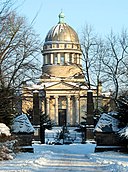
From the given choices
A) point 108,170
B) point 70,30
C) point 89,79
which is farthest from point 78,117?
point 108,170

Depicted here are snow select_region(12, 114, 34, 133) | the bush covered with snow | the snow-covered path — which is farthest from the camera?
snow select_region(12, 114, 34, 133)

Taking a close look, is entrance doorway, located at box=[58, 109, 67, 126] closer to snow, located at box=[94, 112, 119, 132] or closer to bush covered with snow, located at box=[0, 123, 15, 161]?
snow, located at box=[94, 112, 119, 132]

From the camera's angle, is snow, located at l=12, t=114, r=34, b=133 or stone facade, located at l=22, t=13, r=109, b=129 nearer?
snow, located at l=12, t=114, r=34, b=133

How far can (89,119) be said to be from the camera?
134 feet

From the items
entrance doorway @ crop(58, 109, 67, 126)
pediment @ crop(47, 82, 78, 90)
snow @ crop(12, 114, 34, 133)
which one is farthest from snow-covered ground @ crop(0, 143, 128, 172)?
entrance doorway @ crop(58, 109, 67, 126)

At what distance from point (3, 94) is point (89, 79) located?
1034 inches

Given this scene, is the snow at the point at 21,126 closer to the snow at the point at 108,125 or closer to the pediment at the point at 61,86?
the snow at the point at 108,125

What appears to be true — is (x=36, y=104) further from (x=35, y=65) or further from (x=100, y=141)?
(x=100, y=141)

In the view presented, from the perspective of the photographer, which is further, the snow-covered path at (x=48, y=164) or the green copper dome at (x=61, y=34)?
the green copper dome at (x=61, y=34)

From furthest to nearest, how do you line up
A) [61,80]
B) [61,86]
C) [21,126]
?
1. [61,80]
2. [61,86]
3. [21,126]

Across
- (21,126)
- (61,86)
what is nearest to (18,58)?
(21,126)

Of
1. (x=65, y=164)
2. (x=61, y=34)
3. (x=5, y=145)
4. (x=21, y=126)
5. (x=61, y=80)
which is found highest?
(x=61, y=34)

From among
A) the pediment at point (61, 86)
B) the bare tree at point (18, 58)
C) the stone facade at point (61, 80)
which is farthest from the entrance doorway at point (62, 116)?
the bare tree at point (18, 58)

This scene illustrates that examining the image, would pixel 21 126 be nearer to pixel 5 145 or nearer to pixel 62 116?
pixel 5 145
